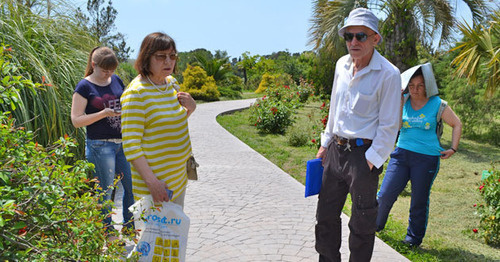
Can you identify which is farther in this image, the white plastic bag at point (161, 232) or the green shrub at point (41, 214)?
the white plastic bag at point (161, 232)

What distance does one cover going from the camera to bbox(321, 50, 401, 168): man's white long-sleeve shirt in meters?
3.02

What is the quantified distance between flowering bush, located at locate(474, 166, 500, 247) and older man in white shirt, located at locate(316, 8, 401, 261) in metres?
2.17

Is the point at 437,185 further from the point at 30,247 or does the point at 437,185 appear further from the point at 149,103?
the point at 30,247

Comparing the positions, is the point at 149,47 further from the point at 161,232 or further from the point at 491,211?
the point at 491,211

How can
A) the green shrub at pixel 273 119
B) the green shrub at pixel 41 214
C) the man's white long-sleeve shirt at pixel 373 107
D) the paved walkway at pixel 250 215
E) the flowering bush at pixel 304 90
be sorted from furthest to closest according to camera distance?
the flowering bush at pixel 304 90
the green shrub at pixel 273 119
the paved walkway at pixel 250 215
the man's white long-sleeve shirt at pixel 373 107
the green shrub at pixel 41 214

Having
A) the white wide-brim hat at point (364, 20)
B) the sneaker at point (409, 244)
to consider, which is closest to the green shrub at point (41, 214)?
the white wide-brim hat at point (364, 20)

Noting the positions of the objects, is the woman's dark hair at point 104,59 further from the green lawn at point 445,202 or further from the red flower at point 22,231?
the green lawn at point 445,202

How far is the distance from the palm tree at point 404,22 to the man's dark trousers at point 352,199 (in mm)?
8818

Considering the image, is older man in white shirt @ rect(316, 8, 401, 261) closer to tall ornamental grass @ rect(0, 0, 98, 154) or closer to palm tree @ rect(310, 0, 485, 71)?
tall ornamental grass @ rect(0, 0, 98, 154)

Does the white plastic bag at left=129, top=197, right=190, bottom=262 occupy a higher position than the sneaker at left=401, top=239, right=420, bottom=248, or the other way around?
the white plastic bag at left=129, top=197, right=190, bottom=262

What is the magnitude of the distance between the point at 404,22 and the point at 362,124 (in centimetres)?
945

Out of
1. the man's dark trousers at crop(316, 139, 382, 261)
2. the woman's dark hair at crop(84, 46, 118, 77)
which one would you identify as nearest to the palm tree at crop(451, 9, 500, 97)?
the man's dark trousers at crop(316, 139, 382, 261)

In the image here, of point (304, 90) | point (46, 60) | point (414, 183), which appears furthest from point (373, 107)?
point (304, 90)

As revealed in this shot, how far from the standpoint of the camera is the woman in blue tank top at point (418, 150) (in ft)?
13.8
